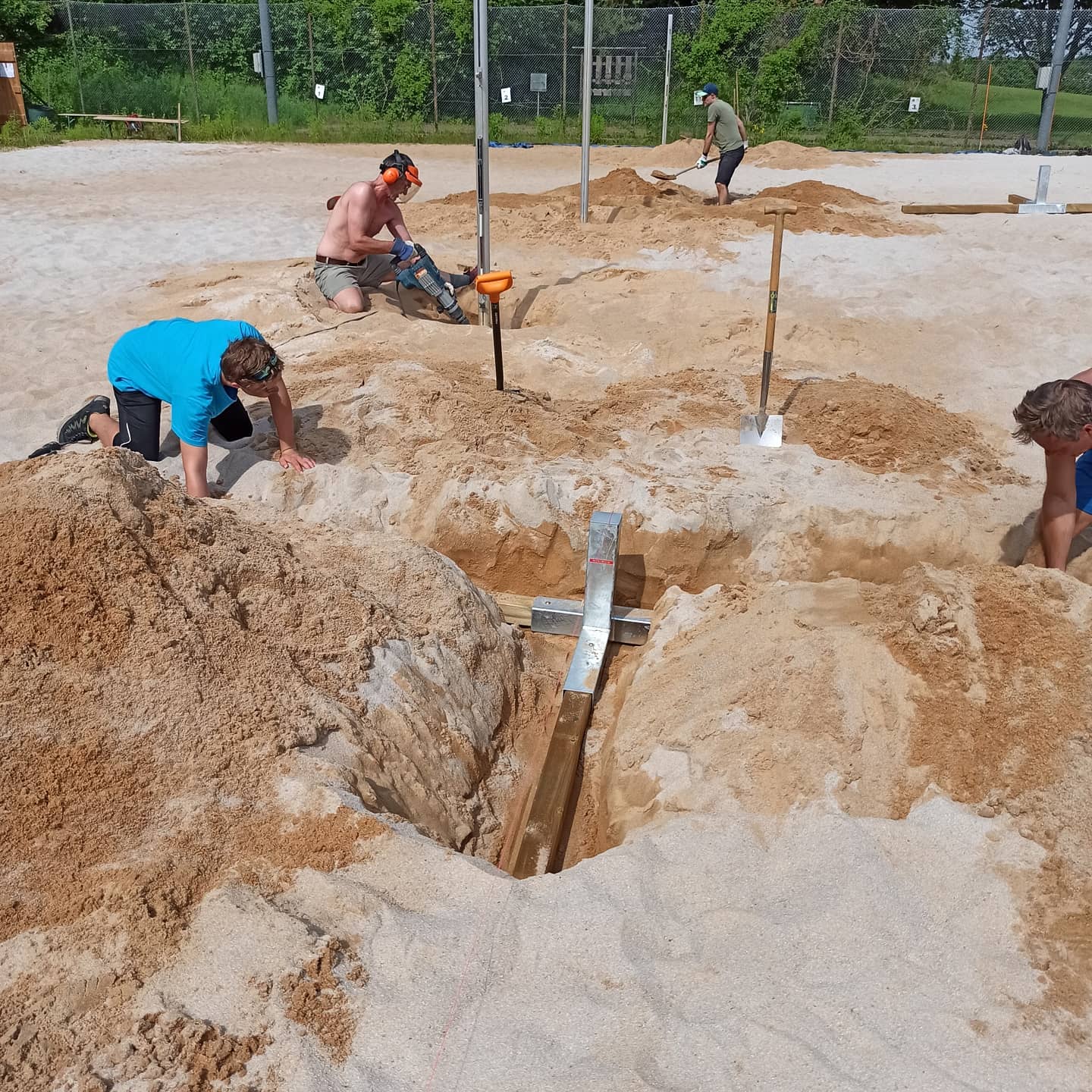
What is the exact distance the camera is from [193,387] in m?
4.23

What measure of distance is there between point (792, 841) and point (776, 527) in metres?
2.10

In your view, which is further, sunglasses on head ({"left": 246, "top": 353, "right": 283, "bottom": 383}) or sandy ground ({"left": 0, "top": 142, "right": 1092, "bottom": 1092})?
sunglasses on head ({"left": 246, "top": 353, "right": 283, "bottom": 383})

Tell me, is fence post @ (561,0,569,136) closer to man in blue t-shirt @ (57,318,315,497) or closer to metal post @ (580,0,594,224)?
metal post @ (580,0,594,224)

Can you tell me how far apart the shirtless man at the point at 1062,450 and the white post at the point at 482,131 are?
13.8 feet

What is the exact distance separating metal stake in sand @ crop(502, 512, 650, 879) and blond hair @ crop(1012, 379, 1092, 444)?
1596 mm

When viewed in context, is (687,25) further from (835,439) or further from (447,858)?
(447,858)

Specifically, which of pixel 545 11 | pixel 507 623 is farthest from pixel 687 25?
pixel 507 623

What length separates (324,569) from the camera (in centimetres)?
346

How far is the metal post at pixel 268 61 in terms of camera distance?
16.4 metres

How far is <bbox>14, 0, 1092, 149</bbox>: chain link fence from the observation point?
1658 centimetres

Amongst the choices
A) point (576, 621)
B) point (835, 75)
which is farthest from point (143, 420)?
point (835, 75)

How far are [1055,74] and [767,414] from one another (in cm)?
1345

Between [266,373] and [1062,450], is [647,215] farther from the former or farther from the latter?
[1062,450]

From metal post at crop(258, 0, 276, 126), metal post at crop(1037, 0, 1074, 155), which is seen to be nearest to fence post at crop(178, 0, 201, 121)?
metal post at crop(258, 0, 276, 126)
